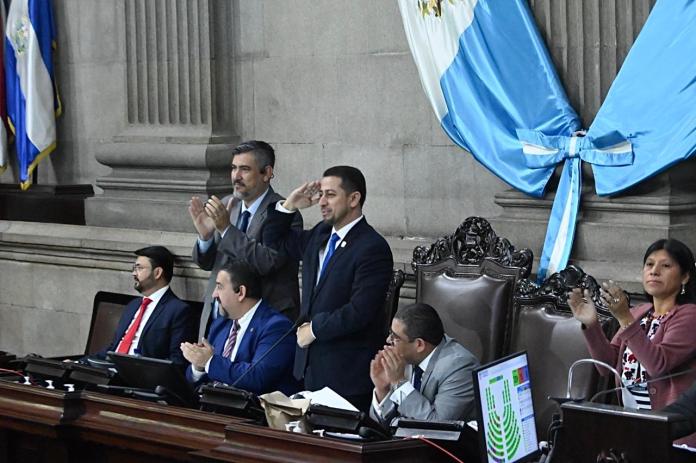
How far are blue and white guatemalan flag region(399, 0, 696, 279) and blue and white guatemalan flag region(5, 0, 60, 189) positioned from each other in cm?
317

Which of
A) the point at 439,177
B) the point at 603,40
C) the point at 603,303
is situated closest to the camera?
the point at 603,303

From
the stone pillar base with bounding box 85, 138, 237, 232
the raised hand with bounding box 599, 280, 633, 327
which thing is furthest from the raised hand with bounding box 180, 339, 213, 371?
the stone pillar base with bounding box 85, 138, 237, 232

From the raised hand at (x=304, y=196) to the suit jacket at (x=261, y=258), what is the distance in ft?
0.52

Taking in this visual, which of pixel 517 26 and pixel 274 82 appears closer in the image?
pixel 517 26

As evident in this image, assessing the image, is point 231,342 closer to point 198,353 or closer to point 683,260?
point 198,353

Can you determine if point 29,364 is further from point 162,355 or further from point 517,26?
point 517,26

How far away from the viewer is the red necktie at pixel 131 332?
7.30m

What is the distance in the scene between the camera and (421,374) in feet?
17.9

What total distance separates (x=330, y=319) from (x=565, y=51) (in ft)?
5.94

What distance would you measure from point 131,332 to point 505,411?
10.4ft

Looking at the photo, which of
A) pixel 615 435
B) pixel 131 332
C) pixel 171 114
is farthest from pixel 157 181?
pixel 615 435

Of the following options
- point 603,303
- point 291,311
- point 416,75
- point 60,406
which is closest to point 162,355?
point 291,311

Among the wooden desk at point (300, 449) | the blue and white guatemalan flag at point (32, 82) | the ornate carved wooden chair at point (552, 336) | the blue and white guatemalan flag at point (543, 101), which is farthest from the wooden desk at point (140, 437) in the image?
the blue and white guatemalan flag at point (32, 82)

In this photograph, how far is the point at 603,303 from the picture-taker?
5652 millimetres
